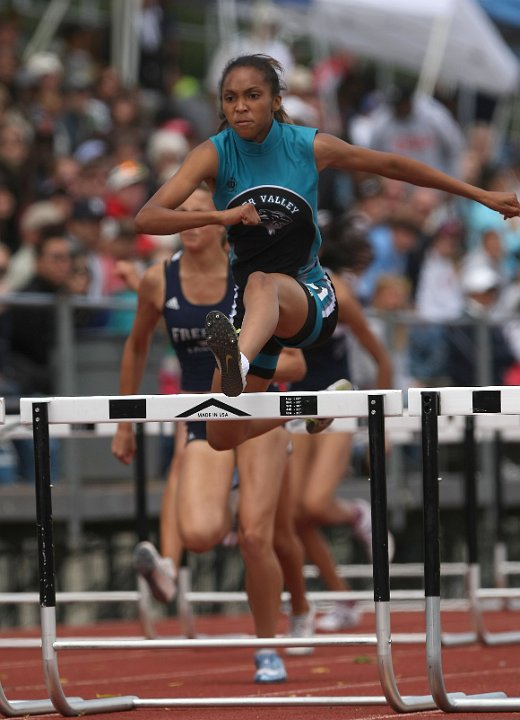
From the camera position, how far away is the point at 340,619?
11.7 meters

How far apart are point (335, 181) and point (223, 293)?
7941 millimetres

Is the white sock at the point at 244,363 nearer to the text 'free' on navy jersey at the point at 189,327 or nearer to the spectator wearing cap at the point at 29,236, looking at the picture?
the text 'free' on navy jersey at the point at 189,327

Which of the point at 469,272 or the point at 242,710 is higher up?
the point at 469,272

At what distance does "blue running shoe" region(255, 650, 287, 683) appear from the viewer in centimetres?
812

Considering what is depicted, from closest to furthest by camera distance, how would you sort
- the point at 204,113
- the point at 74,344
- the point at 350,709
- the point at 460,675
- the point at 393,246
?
the point at 350,709 → the point at 460,675 → the point at 74,344 → the point at 393,246 → the point at 204,113

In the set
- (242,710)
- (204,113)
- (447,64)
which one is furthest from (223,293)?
(447,64)

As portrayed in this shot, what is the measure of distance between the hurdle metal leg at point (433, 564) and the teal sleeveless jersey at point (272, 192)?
1129mm

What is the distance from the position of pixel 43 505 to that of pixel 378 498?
1261 millimetres

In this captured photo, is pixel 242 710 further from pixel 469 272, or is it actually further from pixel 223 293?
pixel 469 272

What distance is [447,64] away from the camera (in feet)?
70.4

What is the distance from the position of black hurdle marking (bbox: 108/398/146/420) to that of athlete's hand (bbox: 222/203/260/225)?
748mm

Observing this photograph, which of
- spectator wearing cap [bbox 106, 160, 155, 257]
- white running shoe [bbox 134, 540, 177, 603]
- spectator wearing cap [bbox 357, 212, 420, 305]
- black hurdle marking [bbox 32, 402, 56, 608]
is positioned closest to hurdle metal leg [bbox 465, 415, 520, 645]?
white running shoe [bbox 134, 540, 177, 603]

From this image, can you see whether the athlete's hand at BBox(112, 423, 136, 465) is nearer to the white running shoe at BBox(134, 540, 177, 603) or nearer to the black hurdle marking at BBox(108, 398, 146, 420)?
the white running shoe at BBox(134, 540, 177, 603)

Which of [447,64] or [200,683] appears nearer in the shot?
[200,683]
